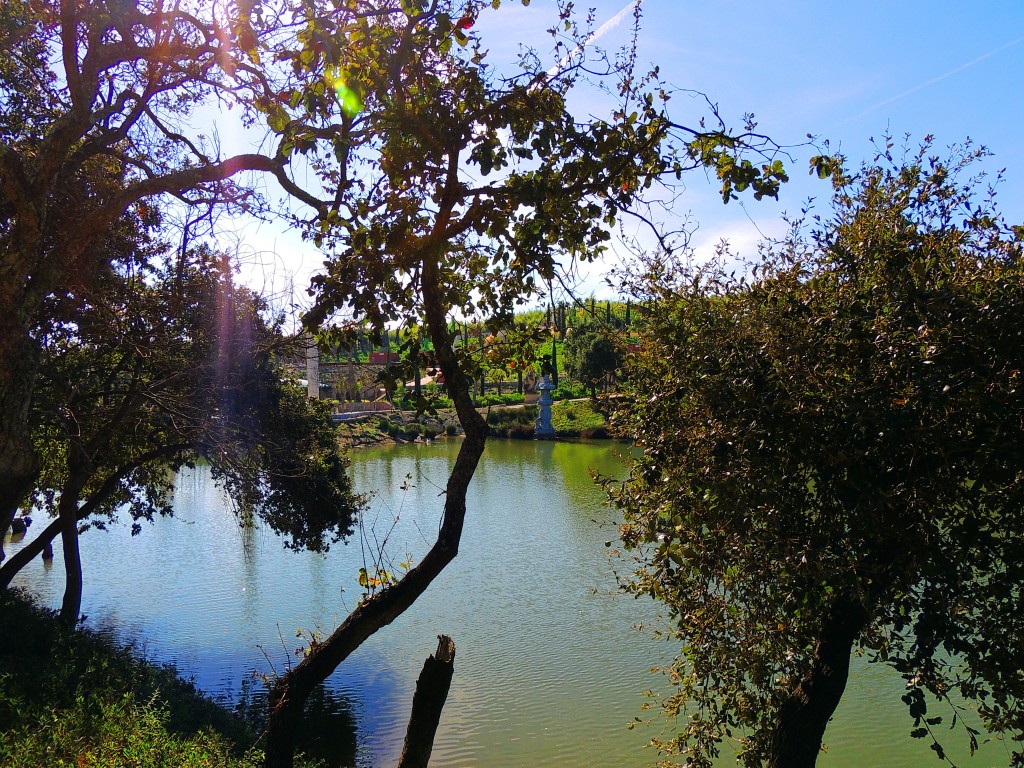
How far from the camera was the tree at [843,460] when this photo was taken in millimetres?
3783

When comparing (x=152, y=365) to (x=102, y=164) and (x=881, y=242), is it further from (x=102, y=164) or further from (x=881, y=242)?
(x=881, y=242)

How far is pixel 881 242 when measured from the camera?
4285mm

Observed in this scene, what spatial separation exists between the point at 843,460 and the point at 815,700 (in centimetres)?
→ 166

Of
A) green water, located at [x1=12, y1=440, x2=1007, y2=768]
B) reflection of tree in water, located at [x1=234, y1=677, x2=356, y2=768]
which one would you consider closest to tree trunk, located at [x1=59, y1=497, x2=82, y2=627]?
green water, located at [x1=12, y1=440, x2=1007, y2=768]

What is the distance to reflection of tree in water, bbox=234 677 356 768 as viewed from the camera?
9016mm

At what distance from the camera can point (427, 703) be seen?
13.7 ft

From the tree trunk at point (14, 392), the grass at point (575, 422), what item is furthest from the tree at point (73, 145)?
the grass at point (575, 422)

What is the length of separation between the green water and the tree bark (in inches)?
36.9

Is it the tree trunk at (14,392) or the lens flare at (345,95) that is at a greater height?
the lens flare at (345,95)

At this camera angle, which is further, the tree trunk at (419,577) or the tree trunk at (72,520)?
the tree trunk at (72,520)

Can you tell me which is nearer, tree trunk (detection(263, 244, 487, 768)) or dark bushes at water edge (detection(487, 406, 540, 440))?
tree trunk (detection(263, 244, 487, 768))

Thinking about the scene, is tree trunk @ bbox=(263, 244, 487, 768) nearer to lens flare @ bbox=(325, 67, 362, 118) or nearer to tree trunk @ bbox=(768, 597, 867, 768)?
lens flare @ bbox=(325, 67, 362, 118)

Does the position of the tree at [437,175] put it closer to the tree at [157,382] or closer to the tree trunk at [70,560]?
the tree at [157,382]

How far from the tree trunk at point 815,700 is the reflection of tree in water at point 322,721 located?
506 centimetres
